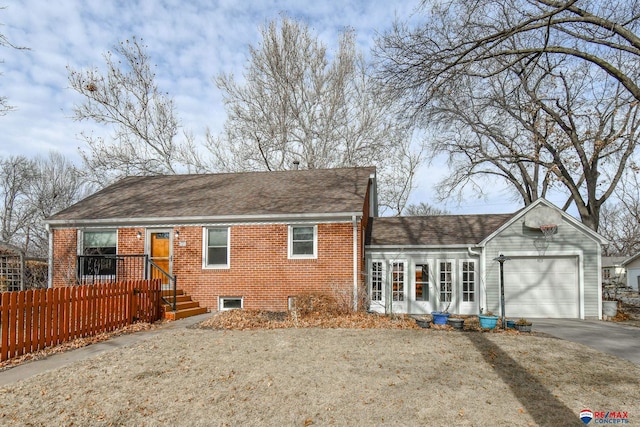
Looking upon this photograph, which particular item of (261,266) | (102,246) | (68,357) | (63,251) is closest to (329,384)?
(68,357)

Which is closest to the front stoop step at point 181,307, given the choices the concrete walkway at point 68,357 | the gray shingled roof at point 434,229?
the concrete walkway at point 68,357

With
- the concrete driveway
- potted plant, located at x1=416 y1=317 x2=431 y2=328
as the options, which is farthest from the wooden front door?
the concrete driveway

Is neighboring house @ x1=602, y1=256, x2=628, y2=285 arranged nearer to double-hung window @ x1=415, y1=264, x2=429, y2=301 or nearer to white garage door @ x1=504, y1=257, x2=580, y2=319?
white garage door @ x1=504, y1=257, x2=580, y2=319

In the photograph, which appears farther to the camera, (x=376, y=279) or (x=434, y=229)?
(x=434, y=229)

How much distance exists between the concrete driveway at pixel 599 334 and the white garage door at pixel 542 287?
836 mm

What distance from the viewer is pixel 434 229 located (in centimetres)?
1697

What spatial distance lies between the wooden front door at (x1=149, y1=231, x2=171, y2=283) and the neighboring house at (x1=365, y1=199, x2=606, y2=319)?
22.6 ft

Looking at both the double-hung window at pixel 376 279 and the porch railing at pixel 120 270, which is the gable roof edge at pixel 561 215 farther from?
the porch railing at pixel 120 270

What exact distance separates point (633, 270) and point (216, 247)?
120ft

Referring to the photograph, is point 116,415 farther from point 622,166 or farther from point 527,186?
point 527,186

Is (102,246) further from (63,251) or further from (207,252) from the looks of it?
(207,252)

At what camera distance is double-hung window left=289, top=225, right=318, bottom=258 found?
14484 millimetres

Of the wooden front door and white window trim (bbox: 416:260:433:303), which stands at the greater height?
the wooden front door

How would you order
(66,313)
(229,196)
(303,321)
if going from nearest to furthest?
1. (66,313)
2. (303,321)
3. (229,196)
